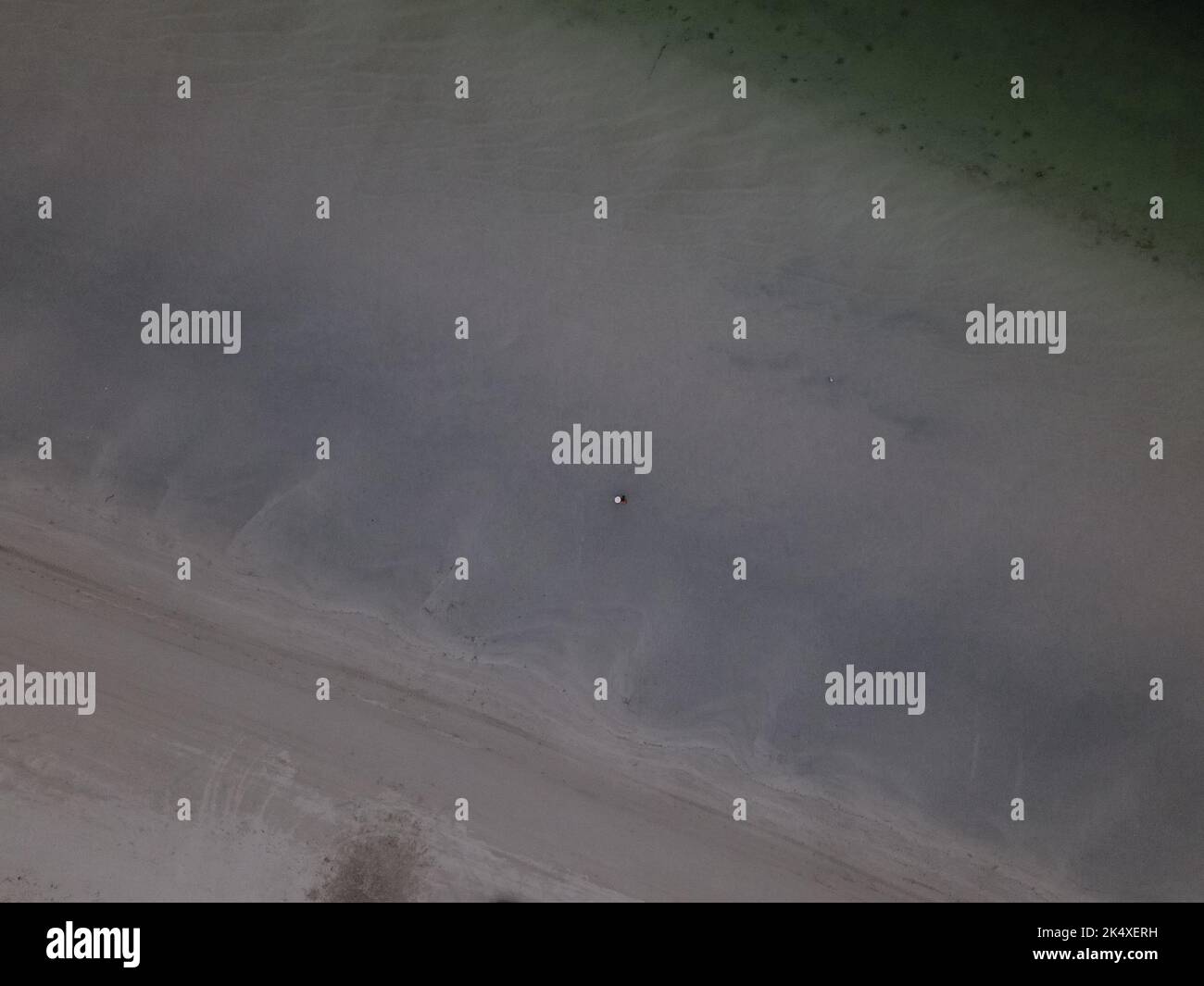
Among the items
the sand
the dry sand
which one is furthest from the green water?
the dry sand

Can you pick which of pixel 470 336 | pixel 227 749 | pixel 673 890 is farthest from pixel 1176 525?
pixel 227 749

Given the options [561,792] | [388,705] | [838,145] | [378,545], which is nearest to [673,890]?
[561,792]

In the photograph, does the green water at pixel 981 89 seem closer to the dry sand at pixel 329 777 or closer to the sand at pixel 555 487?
the sand at pixel 555 487

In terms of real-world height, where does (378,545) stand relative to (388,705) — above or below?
above

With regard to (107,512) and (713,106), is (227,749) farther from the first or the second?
(713,106)

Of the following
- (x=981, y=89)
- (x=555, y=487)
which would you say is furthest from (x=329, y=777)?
(x=981, y=89)

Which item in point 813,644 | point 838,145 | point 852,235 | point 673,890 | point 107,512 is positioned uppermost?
point 838,145

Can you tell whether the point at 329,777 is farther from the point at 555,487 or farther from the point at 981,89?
the point at 981,89

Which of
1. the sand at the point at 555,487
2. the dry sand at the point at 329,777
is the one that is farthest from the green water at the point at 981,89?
the dry sand at the point at 329,777

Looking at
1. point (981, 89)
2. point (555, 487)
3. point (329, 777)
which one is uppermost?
point (981, 89)

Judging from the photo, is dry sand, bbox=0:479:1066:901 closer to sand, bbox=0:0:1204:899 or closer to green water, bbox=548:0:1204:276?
sand, bbox=0:0:1204:899

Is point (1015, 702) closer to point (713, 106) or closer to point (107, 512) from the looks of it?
point (713, 106)
